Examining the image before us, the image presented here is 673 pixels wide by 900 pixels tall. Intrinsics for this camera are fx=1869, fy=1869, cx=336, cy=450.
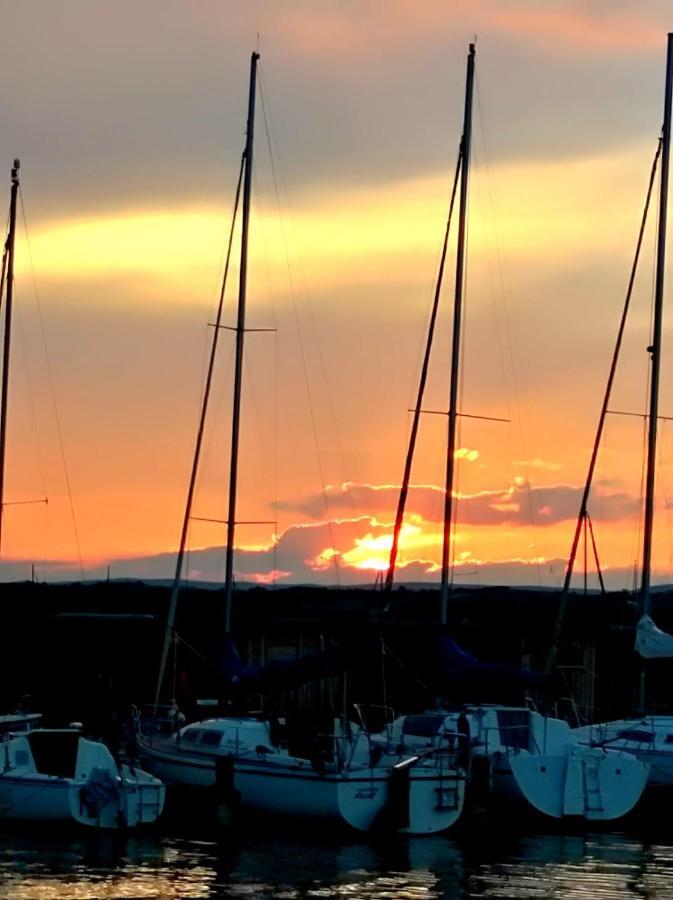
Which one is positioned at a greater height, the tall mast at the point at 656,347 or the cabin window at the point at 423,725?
the tall mast at the point at 656,347

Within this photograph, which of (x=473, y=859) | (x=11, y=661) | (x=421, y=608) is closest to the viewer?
(x=473, y=859)

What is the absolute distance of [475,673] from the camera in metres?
40.5

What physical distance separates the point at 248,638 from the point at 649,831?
632 inches

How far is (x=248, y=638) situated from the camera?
51.3 meters

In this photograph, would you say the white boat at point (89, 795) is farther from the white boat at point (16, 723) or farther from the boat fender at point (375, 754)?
the boat fender at point (375, 754)

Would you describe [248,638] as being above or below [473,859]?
above

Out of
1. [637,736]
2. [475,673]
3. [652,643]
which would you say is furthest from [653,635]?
[475,673]

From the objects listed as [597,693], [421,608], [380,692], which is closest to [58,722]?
[380,692]

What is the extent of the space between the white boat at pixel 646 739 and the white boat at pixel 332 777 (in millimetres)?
Result: 5471

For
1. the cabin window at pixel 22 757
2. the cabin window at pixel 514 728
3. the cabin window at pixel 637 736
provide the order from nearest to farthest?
the cabin window at pixel 22 757 → the cabin window at pixel 514 728 → the cabin window at pixel 637 736

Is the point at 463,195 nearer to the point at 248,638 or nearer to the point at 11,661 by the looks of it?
the point at 248,638

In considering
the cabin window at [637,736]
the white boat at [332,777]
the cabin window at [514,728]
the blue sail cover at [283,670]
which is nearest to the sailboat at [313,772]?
the white boat at [332,777]

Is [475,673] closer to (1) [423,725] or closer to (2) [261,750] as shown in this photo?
(1) [423,725]

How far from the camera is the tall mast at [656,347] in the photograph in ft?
159
